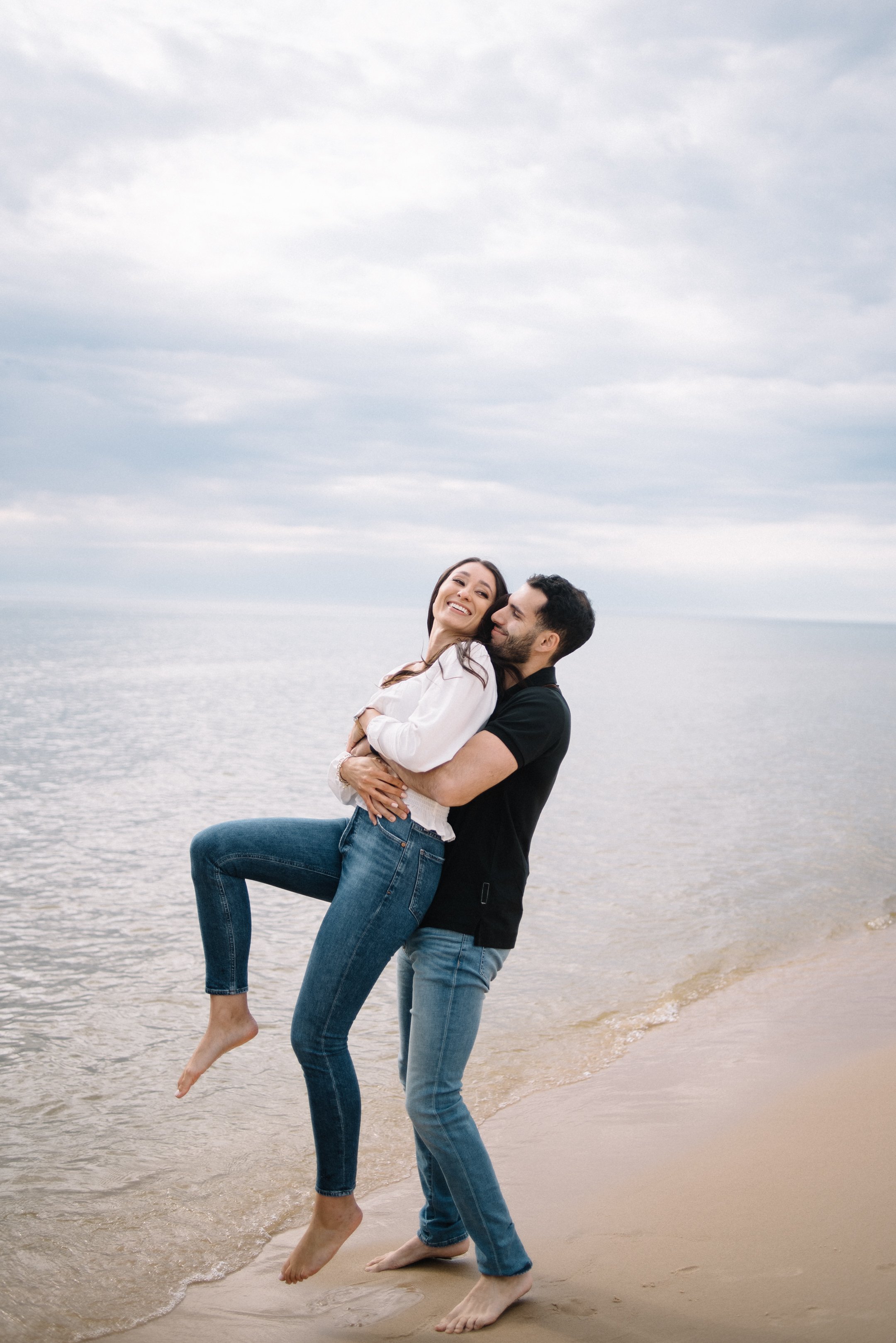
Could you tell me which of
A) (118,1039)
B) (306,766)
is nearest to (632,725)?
(306,766)

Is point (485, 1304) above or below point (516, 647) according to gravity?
below

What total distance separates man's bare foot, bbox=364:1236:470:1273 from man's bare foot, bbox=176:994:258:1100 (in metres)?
1.02

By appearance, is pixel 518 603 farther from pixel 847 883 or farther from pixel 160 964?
pixel 847 883

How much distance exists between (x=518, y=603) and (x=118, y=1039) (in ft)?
14.4

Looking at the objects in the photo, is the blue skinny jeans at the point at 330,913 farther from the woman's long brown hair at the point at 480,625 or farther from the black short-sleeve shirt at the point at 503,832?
the woman's long brown hair at the point at 480,625

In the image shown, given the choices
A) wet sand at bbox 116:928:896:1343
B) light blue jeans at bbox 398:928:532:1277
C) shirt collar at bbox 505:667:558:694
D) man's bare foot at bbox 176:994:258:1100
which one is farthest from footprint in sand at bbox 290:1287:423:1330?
shirt collar at bbox 505:667:558:694

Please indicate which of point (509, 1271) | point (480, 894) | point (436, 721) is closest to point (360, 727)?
point (436, 721)

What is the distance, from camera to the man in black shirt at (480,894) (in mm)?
3170

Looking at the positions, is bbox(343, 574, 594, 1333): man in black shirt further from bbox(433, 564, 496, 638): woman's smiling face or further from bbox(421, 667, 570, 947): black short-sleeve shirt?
bbox(433, 564, 496, 638): woman's smiling face

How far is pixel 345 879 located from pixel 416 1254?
1.56 meters

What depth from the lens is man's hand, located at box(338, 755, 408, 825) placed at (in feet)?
10.7

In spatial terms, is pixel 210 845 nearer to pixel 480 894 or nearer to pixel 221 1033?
pixel 221 1033

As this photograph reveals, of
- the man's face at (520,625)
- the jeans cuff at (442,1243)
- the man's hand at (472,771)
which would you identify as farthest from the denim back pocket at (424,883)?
the jeans cuff at (442,1243)

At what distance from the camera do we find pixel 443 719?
10.3ft
